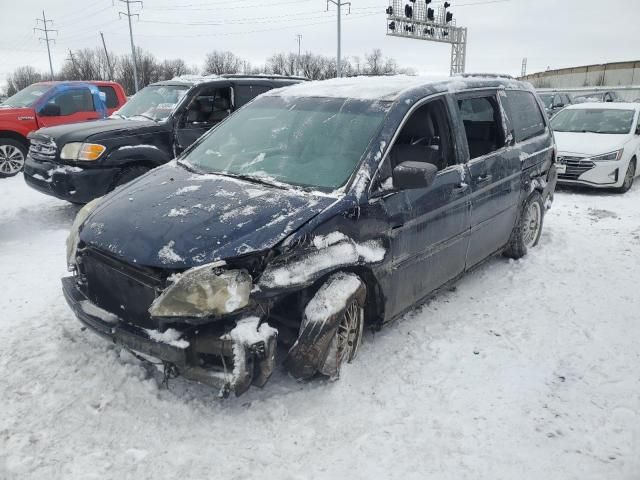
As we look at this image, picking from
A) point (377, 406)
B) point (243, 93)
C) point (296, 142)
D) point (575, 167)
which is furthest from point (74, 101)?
point (377, 406)

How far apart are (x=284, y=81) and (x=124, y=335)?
6.21 m

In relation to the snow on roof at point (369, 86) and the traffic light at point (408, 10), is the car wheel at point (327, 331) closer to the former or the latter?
the snow on roof at point (369, 86)

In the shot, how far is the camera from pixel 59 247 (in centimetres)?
563

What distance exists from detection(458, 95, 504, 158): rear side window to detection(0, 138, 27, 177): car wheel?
8928mm

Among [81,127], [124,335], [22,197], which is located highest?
[81,127]

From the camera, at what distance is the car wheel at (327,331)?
2.85m

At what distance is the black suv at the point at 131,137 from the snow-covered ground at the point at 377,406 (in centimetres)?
226

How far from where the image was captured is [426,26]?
31.8m

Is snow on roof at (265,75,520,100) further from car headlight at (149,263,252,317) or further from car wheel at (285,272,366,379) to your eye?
car headlight at (149,263,252,317)

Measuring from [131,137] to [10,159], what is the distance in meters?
4.78

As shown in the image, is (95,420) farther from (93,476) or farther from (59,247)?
(59,247)

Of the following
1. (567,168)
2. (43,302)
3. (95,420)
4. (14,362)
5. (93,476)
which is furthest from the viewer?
(567,168)

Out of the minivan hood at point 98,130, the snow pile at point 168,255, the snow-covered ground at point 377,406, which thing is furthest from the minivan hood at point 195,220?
the minivan hood at point 98,130

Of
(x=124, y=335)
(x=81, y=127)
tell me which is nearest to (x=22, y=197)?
(x=81, y=127)
